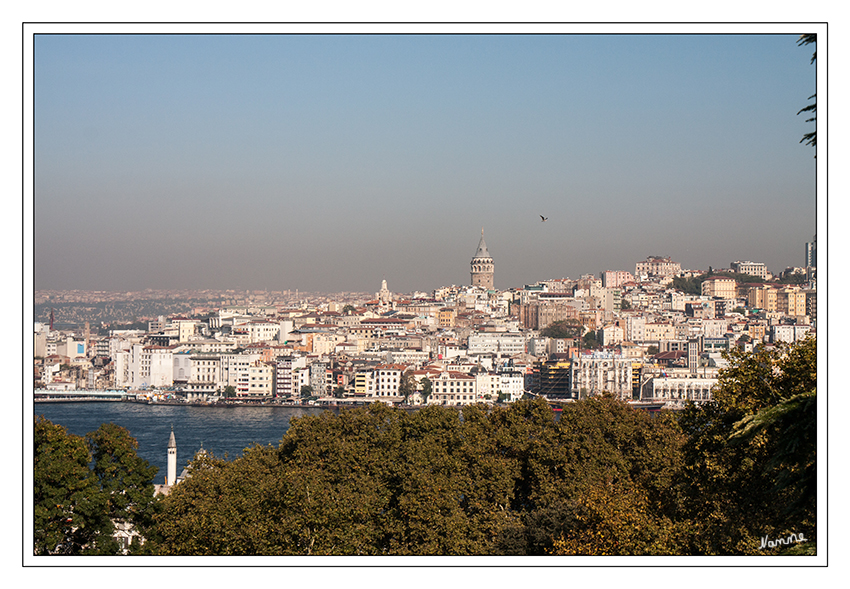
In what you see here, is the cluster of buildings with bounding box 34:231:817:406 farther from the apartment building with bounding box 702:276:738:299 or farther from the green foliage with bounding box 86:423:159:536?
the green foliage with bounding box 86:423:159:536

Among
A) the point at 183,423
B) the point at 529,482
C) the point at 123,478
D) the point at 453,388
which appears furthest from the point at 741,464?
the point at 453,388

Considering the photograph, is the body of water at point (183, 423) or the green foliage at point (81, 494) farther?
the body of water at point (183, 423)

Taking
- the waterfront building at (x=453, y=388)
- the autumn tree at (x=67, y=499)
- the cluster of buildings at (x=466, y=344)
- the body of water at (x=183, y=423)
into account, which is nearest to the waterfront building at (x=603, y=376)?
the cluster of buildings at (x=466, y=344)

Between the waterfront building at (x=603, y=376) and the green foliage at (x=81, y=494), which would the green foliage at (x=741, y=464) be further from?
the waterfront building at (x=603, y=376)

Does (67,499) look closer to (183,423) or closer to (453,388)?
(183,423)
